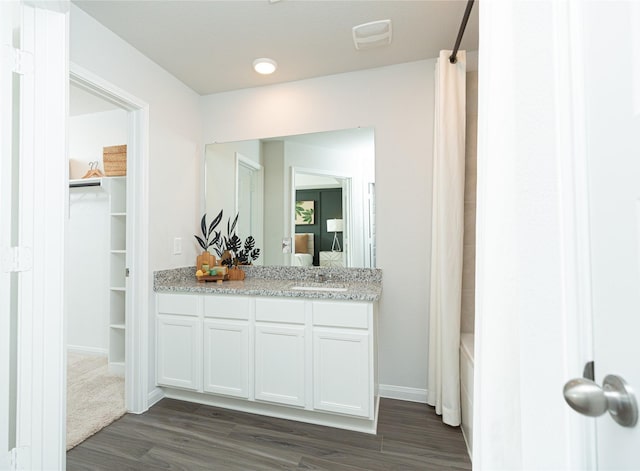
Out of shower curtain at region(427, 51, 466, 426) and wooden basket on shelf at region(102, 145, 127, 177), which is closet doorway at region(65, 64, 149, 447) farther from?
shower curtain at region(427, 51, 466, 426)

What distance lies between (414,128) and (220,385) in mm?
2449

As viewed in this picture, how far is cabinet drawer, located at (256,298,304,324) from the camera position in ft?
6.72

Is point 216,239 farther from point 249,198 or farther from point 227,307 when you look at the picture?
point 227,307

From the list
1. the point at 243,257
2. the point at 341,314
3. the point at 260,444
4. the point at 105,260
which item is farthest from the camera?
the point at 105,260

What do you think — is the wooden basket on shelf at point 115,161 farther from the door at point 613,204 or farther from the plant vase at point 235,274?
the door at point 613,204

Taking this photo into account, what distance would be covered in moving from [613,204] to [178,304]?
246cm

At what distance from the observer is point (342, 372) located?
1938mm

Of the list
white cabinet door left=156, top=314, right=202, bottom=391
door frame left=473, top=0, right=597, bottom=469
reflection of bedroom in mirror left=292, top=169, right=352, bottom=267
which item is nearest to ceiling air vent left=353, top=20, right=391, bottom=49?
reflection of bedroom in mirror left=292, top=169, right=352, bottom=267

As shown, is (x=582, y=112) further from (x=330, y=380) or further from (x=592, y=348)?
(x=330, y=380)

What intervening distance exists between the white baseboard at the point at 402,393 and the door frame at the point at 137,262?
1.80 meters

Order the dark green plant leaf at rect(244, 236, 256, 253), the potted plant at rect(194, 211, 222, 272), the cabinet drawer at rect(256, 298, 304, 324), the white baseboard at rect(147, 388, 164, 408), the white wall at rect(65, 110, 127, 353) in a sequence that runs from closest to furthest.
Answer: the cabinet drawer at rect(256, 298, 304, 324), the white baseboard at rect(147, 388, 164, 408), the potted plant at rect(194, 211, 222, 272), the dark green plant leaf at rect(244, 236, 256, 253), the white wall at rect(65, 110, 127, 353)

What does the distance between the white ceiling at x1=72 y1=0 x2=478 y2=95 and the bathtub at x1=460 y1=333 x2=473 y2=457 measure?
211 cm

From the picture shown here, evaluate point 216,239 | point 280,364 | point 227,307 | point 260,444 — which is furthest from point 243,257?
point 260,444

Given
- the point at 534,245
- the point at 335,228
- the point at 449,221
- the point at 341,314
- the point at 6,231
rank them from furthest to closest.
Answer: the point at 335,228 → the point at 449,221 → the point at 341,314 → the point at 6,231 → the point at 534,245
